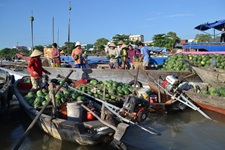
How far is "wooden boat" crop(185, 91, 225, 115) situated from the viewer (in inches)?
280

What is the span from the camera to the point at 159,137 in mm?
5840

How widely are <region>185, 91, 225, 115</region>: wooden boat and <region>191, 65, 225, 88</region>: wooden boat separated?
4.15ft

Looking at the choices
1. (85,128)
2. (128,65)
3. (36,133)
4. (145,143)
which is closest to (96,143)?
(85,128)

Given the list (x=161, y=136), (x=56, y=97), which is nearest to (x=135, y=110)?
(x=161, y=136)

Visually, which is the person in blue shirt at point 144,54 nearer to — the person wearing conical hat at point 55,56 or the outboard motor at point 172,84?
the outboard motor at point 172,84

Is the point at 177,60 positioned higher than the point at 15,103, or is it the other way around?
the point at 177,60

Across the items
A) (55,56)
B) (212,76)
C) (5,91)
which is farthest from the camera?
(55,56)

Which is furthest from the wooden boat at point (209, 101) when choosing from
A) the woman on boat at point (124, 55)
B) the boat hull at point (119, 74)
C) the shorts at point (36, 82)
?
the shorts at point (36, 82)

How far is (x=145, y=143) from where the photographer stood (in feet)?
17.9

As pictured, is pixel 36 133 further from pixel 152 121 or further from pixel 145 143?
pixel 152 121

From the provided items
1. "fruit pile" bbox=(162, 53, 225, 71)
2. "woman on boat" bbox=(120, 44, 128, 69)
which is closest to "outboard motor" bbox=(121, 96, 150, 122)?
"fruit pile" bbox=(162, 53, 225, 71)

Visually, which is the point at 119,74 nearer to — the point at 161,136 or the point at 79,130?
the point at 161,136

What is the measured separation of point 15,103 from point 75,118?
15.4ft

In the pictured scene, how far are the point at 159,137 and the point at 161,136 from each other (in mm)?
107
